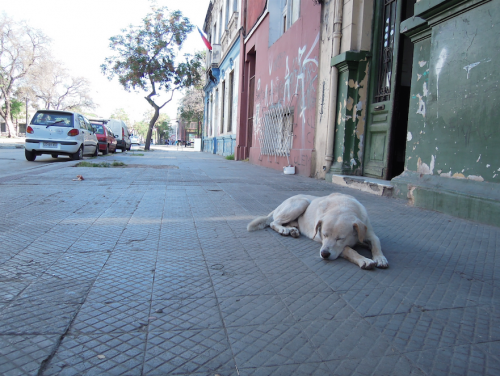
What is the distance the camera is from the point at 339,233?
2.86 m

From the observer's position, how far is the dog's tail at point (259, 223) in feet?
12.5

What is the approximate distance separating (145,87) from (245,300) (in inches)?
1197

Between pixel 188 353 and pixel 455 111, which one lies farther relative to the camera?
pixel 455 111

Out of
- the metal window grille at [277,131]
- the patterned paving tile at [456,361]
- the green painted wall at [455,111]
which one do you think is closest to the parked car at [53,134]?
the metal window grille at [277,131]

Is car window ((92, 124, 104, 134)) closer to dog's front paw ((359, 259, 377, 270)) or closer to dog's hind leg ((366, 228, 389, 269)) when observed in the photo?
dog's hind leg ((366, 228, 389, 269))

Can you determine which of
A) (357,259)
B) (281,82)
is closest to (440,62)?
(357,259)

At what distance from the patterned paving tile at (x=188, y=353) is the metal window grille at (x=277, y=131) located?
31.1ft

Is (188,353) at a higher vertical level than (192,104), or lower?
A: lower

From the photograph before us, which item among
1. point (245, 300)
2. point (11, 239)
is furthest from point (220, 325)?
point (11, 239)

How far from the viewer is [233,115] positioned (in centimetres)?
2145

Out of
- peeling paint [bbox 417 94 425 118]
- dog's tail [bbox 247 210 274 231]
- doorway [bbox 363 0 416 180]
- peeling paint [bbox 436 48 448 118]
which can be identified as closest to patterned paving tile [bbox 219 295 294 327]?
dog's tail [bbox 247 210 274 231]

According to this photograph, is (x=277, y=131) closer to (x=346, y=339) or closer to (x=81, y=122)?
(x=81, y=122)

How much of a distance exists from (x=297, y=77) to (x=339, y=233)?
849 cm

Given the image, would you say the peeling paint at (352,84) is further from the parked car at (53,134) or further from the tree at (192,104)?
the tree at (192,104)
